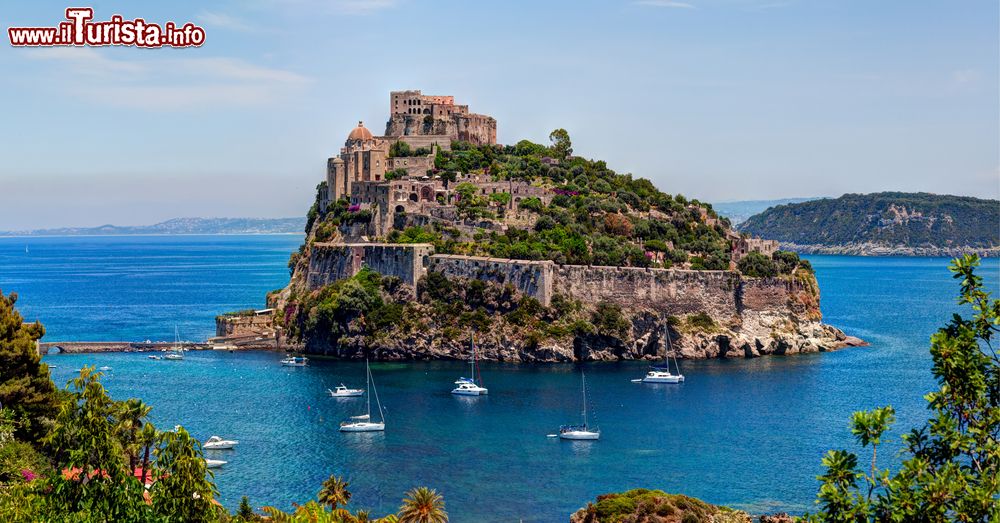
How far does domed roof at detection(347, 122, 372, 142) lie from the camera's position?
91.9 meters

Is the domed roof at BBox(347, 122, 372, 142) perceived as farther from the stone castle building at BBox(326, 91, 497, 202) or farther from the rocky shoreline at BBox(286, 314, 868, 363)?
the rocky shoreline at BBox(286, 314, 868, 363)

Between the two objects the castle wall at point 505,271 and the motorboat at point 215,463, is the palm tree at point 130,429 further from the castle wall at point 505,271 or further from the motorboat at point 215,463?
the castle wall at point 505,271

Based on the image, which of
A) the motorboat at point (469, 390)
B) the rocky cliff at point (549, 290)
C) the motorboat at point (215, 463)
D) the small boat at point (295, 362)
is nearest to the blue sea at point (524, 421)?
the motorboat at point (215, 463)

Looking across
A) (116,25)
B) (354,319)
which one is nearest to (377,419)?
(354,319)

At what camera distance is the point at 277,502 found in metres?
37.2

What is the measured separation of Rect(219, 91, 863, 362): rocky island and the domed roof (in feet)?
9.60

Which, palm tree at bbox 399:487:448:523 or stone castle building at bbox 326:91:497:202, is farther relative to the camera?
stone castle building at bbox 326:91:497:202

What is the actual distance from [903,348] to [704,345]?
15.1 m

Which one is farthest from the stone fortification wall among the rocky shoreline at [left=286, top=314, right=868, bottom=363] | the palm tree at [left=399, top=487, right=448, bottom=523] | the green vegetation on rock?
the palm tree at [left=399, top=487, right=448, bottom=523]

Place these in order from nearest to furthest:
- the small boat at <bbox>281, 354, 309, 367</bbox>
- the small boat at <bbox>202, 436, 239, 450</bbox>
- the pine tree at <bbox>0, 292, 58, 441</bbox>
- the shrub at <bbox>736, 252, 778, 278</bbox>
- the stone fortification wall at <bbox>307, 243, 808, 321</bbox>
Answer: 1. the pine tree at <bbox>0, 292, 58, 441</bbox>
2. the small boat at <bbox>202, 436, 239, 450</bbox>
3. the small boat at <bbox>281, 354, 309, 367</bbox>
4. the stone fortification wall at <bbox>307, 243, 808, 321</bbox>
5. the shrub at <bbox>736, 252, 778, 278</bbox>

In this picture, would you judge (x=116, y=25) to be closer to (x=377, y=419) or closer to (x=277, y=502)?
(x=277, y=502)

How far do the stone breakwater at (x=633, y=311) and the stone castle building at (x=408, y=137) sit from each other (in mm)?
15156

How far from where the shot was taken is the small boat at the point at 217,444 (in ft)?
146

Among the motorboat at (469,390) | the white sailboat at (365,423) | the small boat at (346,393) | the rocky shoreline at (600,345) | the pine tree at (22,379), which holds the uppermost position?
the pine tree at (22,379)
